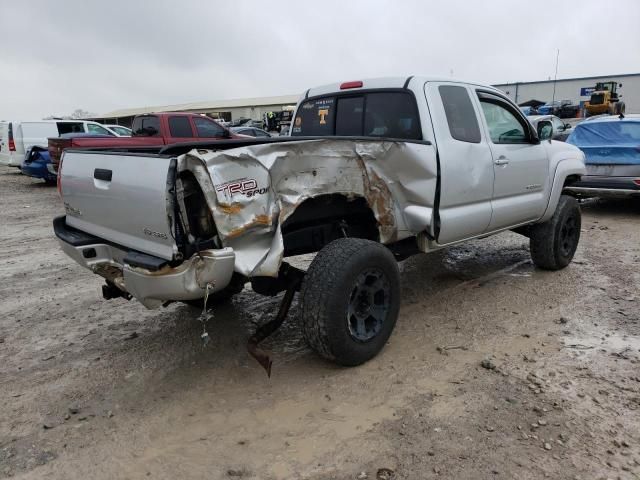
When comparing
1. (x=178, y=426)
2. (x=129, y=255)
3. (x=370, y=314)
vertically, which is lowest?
(x=178, y=426)

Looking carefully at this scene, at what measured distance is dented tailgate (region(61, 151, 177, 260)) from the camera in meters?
2.87

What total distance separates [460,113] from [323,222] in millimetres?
1638

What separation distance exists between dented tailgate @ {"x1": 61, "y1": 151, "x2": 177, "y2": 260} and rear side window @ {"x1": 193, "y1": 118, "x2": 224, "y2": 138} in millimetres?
9181

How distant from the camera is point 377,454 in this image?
9.12ft

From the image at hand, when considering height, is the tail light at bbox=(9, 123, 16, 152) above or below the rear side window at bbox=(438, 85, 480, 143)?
below

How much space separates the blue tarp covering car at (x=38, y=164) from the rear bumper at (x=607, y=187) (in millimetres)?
13002

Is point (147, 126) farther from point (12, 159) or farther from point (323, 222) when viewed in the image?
point (323, 222)

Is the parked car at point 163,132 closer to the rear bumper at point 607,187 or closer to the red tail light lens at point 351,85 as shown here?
the rear bumper at point 607,187

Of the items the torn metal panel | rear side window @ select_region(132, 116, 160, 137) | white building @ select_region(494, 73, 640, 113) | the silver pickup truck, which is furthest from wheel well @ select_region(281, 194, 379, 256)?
white building @ select_region(494, 73, 640, 113)

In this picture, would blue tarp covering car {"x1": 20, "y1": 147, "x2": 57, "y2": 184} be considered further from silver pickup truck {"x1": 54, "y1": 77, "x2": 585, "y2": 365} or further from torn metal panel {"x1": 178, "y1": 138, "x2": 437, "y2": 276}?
torn metal panel {"x1": 178, "y1": 138, "x2": 437, "y2": 276}

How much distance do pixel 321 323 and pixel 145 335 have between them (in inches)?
72.9

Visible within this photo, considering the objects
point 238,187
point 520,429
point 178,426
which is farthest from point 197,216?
point 520,429

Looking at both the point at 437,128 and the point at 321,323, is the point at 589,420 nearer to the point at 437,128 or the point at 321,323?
the point at 321,323

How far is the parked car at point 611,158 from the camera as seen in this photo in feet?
28.1
